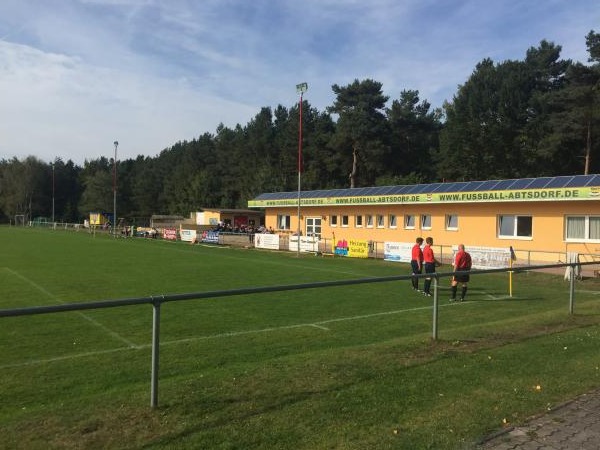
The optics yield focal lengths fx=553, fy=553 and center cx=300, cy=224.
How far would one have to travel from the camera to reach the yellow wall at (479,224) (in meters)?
27.1

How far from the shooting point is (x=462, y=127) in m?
62.7

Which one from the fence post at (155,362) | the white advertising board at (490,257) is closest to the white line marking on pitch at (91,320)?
the fence post at (155,362)

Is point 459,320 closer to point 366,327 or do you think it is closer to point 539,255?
point 366,327

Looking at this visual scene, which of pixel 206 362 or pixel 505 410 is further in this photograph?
pixel 206 362

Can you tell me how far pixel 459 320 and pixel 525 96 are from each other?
178 ft

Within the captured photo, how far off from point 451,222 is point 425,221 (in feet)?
6.64

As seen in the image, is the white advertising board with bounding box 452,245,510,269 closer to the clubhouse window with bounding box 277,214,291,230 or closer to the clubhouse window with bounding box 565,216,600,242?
the clubhouse window with bounding box 565,216,600,242

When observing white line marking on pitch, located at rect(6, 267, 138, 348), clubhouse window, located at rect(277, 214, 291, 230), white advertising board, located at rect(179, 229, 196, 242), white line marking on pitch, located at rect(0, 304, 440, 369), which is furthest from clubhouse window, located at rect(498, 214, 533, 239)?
white advertising board, located at rect(179, 229, 196, 242)

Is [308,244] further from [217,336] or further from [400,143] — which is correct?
[400,143]

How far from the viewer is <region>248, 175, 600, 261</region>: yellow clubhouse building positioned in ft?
86.8

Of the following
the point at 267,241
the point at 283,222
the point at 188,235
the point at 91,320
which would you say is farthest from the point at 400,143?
the point at 91,320

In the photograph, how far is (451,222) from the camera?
33.5m

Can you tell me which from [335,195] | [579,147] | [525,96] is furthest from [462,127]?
[335,195]

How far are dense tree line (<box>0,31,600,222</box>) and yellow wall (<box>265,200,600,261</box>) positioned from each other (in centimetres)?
2323
